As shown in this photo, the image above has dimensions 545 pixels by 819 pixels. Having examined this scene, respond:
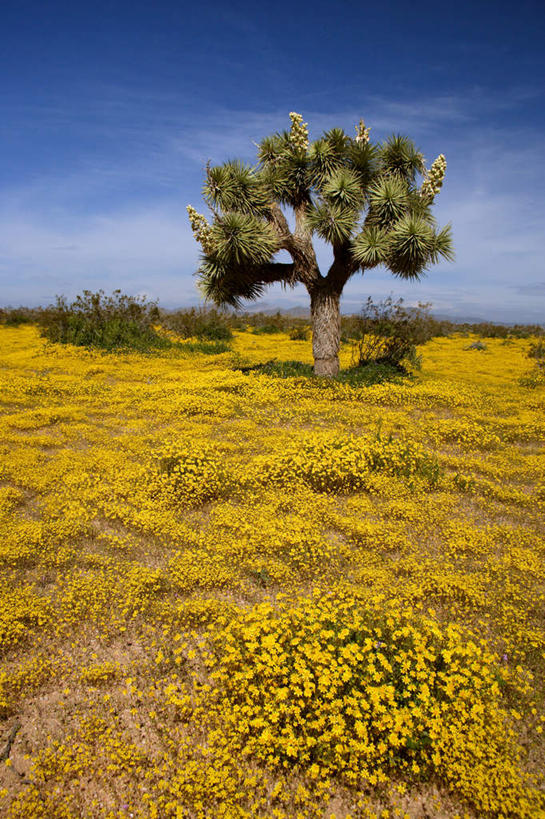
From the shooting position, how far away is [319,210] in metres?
12.8

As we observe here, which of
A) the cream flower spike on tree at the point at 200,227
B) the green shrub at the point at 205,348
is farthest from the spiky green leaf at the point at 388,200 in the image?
the green shrub at the point at 205,348

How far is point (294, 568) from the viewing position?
5.56 metres

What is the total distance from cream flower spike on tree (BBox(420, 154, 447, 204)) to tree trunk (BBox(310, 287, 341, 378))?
388cm

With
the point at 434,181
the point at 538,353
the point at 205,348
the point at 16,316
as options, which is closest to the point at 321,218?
the point at 434,181

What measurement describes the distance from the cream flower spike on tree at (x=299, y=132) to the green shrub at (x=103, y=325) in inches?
402

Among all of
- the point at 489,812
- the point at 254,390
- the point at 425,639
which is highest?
the point at 254,390

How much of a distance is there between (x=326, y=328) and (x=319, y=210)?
3.44 m

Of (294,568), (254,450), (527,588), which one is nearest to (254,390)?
(254,450)

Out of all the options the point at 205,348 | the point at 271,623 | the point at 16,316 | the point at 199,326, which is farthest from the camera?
the point at 16,316

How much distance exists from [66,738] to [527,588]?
493cm

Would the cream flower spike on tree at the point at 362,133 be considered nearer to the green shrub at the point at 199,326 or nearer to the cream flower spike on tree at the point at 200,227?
the cream flower spike on tree at the point at 200,227

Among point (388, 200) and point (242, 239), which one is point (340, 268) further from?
point (242, 239)

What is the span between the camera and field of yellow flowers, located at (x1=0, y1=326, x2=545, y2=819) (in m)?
3.26

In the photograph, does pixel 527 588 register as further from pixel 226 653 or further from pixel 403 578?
pixel 226 653
